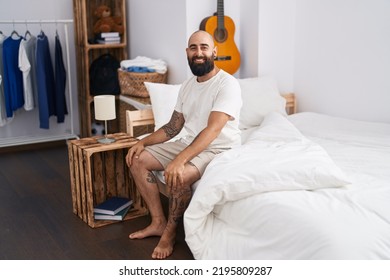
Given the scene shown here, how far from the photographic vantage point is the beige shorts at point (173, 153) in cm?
253

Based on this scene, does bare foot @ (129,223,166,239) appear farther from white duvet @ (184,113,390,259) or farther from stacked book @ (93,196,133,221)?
white duvet @ (184,113,390,259)

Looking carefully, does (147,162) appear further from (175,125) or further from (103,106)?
(103,106)

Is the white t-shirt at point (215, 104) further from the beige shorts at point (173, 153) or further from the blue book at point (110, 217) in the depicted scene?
the blue book at point (110, 217)

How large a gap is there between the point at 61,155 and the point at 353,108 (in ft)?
8.83

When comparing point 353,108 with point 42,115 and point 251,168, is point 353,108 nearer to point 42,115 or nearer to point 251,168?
point 251,168

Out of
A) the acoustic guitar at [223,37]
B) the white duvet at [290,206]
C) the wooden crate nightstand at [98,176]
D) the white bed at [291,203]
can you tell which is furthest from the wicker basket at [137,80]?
the white duvet at [290,206]

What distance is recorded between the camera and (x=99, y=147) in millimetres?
2824

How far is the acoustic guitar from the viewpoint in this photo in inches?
143

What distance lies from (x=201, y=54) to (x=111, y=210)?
3.76ft

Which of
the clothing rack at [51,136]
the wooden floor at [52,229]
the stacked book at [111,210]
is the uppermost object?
the clothing rack at [51,136]

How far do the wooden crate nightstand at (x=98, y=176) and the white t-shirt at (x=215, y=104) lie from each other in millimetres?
463

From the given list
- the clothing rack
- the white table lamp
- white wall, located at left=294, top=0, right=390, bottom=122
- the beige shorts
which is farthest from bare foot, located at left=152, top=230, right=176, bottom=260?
the clothing rack
